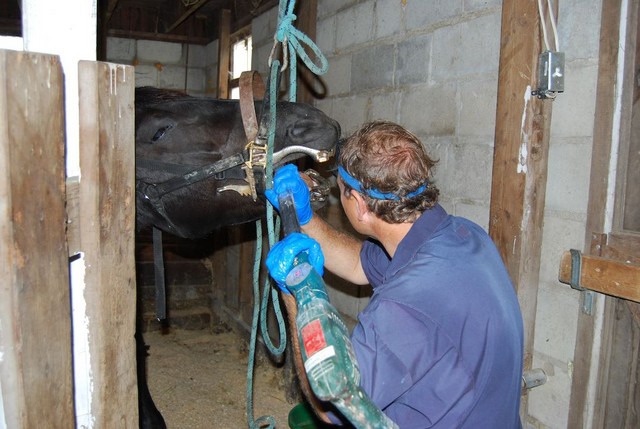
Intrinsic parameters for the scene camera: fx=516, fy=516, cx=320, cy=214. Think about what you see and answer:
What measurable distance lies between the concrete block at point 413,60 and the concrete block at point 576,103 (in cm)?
79

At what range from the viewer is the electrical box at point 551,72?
192 cm

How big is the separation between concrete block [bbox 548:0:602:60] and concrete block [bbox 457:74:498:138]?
1.08ft

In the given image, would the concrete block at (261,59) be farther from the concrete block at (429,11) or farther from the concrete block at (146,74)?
the concrete block at (146,74)

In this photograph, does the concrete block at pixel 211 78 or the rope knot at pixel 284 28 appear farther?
the concrete block at pixel 211 78

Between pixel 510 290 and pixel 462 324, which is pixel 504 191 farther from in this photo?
pixel 462 324

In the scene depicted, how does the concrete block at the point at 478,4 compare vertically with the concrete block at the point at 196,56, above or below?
below

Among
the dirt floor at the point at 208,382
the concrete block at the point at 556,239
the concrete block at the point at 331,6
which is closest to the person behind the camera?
the concrete block at the point at 556,239

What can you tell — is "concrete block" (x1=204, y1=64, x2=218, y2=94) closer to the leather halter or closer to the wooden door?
the leather halter

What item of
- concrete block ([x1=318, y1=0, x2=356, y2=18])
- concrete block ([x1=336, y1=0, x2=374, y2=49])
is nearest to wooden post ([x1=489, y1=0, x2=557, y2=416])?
concrete block ([x1=336, y1=0, x2=374, y2=49])

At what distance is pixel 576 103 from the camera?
1943 millimetres

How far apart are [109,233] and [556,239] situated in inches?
67.2

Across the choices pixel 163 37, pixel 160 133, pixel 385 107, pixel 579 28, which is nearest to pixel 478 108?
pixel 579 28

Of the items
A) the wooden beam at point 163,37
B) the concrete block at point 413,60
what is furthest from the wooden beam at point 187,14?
the concrete block at point 413,60

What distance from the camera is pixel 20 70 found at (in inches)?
32.4
